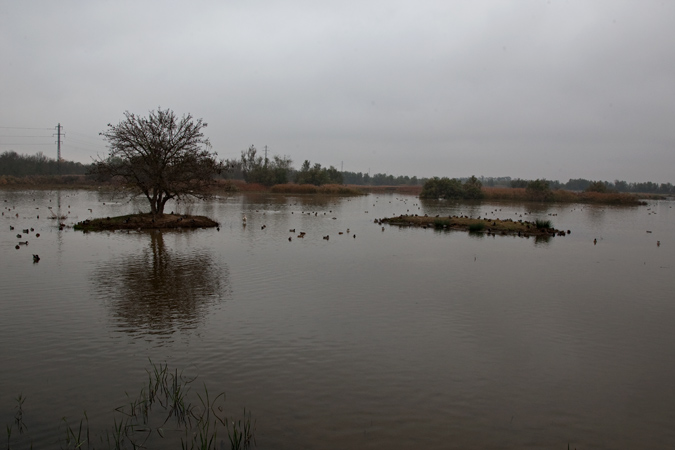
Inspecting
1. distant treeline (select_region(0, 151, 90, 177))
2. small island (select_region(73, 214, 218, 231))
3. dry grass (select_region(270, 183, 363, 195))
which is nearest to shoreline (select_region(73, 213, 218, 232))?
small island (select_region(73, 214, 218, 231))

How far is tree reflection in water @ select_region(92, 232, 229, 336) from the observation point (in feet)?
36.7

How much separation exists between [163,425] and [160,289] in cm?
808

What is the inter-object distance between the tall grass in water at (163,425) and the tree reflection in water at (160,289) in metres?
3.10

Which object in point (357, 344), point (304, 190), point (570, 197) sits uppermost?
point (304, 190)

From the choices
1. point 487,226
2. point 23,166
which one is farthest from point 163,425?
point 23,166

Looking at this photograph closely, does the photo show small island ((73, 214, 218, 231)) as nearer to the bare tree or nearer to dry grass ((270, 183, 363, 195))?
the bare tree

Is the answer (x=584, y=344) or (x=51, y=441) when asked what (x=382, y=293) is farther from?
(x=51, y=441)

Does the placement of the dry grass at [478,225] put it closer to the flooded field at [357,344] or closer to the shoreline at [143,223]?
the flooded field at [357,344]

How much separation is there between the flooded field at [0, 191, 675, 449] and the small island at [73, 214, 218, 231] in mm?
8098

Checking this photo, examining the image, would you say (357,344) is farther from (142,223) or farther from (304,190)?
(304,190)

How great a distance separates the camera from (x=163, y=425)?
22.1ft

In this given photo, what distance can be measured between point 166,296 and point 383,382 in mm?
7610

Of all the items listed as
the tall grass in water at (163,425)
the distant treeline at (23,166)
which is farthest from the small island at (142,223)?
the distant treeline at (23,166)

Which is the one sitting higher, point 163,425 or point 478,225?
point 478,225
